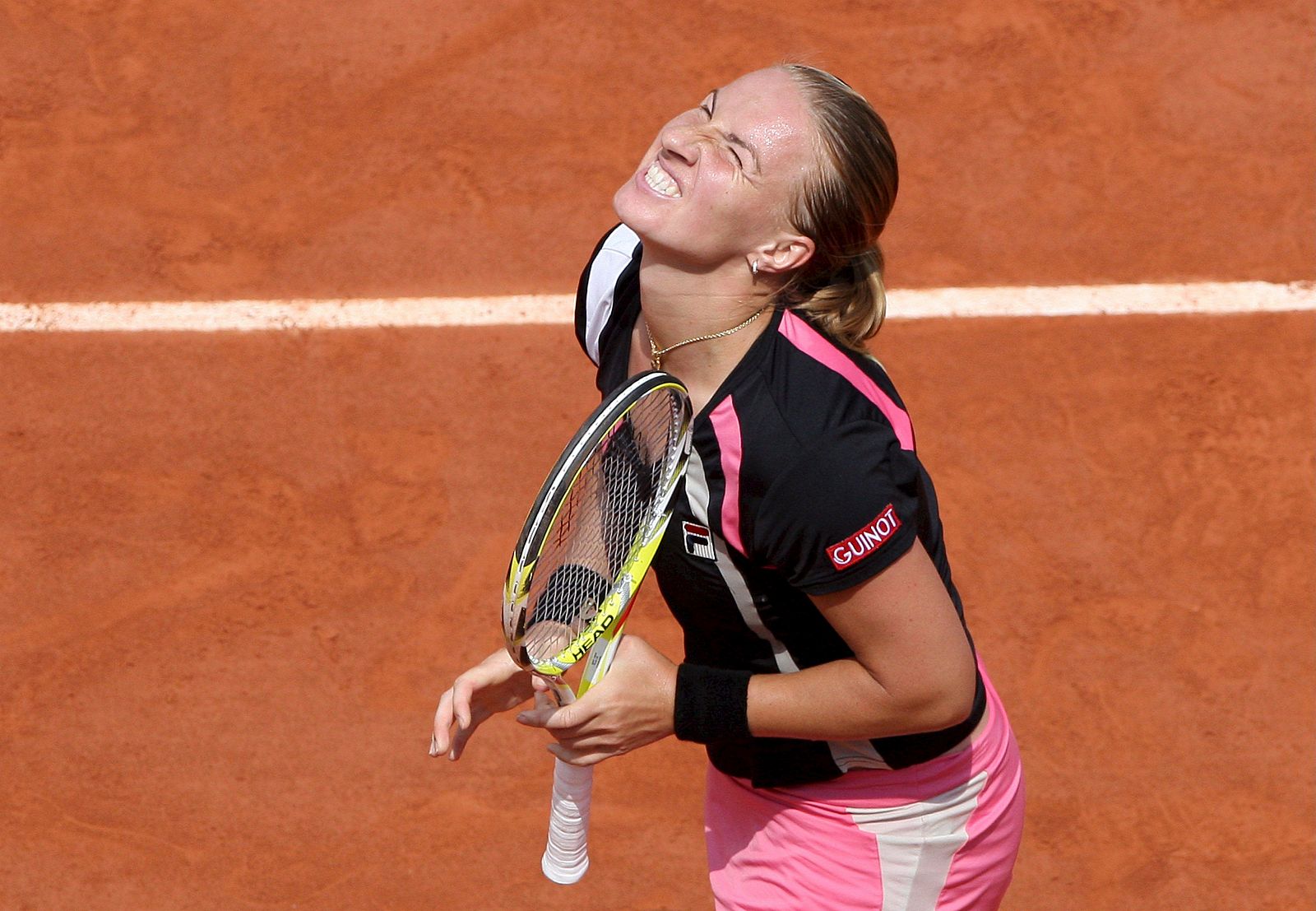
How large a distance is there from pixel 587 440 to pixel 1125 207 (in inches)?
174

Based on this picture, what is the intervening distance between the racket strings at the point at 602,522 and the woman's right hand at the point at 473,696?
20 cm

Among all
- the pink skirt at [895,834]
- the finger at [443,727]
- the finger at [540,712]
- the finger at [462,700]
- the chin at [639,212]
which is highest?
the chin at [639,212]

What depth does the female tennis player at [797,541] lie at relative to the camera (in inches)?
99.8

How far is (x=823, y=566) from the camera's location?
8.20 ft

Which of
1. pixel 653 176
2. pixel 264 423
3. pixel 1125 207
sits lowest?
pixel 264 423

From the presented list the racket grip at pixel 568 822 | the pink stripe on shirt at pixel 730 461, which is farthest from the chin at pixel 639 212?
the racket grip at pixel 568 822

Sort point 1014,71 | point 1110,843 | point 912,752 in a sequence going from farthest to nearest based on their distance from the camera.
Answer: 1. point 1014,71
2. point 1110,843
3. point 912,752

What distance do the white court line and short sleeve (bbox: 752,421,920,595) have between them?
3.43 meters

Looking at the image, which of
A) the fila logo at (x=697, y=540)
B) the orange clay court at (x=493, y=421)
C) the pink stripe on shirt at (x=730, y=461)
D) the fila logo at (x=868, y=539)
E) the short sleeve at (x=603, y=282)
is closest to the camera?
the fila logo at (x=868, y=539)

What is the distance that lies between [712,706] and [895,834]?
0.54m

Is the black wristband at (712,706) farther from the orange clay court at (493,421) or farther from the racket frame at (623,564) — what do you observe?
the orange clay court at (493,421)

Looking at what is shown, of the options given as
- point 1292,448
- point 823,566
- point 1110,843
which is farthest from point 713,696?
point 1292,448

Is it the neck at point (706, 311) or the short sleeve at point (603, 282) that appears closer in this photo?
the neck at point (706, 311)

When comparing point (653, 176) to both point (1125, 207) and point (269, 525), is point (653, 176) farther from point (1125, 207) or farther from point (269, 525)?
point (1125, 207)
